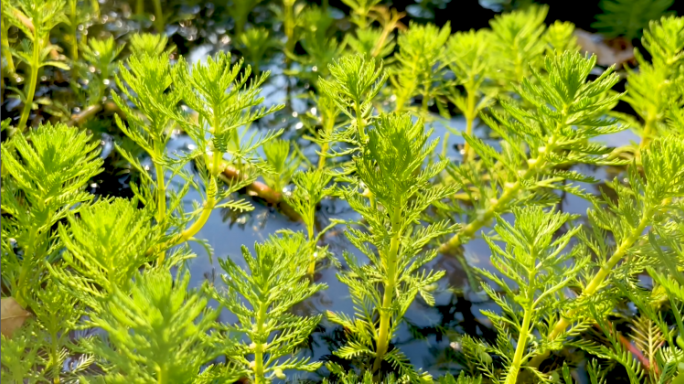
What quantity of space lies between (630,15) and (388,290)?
66.7 inches

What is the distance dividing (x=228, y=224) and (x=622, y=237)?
74 centimetres

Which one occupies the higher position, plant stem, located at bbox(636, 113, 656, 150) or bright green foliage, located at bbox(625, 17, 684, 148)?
bright green foliage, located at bbox(625, 17, 684, 148)

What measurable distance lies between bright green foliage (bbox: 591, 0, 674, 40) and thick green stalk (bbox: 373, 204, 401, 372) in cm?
163

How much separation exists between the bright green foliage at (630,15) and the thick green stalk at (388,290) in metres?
1.63

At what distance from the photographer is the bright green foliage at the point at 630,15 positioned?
2064 millimetres

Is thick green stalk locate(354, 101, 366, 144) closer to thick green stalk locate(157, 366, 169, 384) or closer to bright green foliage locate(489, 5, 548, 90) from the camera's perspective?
thick green stalk locate(157, 366, 169, 384)

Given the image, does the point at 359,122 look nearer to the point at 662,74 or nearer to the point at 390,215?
the point at 390,215

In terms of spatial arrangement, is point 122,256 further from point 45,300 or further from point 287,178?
point 287,178

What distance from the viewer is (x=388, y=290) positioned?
0.90m

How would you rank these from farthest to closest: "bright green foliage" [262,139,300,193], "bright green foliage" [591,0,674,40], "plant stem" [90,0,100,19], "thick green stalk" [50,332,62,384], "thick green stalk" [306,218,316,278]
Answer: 1. "bright green foliage" [591,0,674,40]
2. "plant stem" [90,0,100,19]
3. "bright green foliage" [262,139,300,193]
4. "thick green stalk" [306,218,316,278]
5. "thick green stalk" [50,332,62,384]

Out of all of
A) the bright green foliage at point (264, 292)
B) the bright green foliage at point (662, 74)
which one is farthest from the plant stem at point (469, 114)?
the bright green foliage at point (264, 292)

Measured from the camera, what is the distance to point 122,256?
735 millimetres

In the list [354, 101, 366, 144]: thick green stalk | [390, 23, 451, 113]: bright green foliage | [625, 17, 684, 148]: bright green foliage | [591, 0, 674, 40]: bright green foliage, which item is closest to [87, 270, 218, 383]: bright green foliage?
[354, 101, 366, 144]: thick green stalk

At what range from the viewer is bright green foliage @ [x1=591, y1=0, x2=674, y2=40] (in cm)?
206
